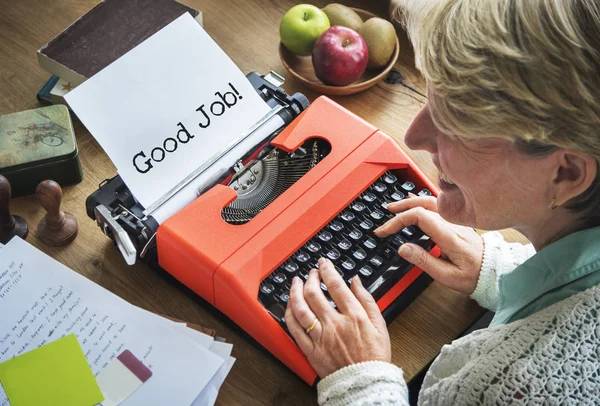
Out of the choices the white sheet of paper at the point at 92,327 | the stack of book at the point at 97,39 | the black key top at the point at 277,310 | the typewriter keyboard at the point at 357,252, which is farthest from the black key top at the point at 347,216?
the stack of book at the point at 97,39

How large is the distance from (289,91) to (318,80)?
0.08 metres

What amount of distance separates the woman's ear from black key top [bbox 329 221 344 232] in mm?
422

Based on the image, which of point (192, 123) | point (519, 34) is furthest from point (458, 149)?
point (192, 123)

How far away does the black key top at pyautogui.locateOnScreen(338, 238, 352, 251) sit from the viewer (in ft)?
4.31

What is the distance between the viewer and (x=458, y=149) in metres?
1.07

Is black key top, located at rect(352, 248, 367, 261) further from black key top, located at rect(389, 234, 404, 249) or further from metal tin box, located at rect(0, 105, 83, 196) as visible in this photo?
metal tin box, located at rect(0, 105, 83, 196)

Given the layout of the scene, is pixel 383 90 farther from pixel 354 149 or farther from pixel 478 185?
pixel 478 185

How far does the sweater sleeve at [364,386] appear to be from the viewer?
1.13 metres

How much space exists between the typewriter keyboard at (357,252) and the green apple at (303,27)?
1.46ft

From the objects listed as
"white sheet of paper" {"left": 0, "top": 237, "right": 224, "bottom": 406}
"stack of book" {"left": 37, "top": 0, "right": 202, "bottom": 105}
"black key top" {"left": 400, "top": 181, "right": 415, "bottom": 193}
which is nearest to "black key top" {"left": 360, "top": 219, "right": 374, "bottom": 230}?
"black key top" {"left": 400, "top": 181, "right": 415, "bottom": 193}

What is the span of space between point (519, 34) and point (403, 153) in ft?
1.77

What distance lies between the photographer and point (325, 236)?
4.34ft

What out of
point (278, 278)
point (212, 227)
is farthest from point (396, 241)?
point (212, 227)

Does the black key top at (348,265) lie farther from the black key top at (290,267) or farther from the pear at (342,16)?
the pear at (342,16)
